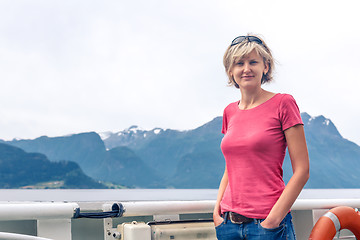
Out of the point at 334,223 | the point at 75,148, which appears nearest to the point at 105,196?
the point at 334,223

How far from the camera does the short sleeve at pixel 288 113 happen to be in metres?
1.78

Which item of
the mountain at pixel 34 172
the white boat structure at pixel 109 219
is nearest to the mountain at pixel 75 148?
the mountain at pixel 34 172

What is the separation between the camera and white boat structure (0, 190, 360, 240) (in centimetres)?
228

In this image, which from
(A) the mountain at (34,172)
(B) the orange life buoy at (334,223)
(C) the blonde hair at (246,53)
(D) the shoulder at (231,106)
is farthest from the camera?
(A) the mountain at (34,172)

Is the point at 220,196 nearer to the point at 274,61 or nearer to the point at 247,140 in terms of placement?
the point at 247,140

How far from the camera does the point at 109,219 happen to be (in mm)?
2566

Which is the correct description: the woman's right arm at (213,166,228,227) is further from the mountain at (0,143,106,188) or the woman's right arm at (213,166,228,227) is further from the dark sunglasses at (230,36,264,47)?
the mountain at (0,143,106,188)

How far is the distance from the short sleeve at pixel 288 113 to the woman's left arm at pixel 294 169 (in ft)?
0.06

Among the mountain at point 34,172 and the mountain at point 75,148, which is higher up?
the mountain at point 75,148

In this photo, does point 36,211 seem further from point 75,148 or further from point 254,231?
point 75,148

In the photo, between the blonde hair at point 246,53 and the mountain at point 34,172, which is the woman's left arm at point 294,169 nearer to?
the blonde hair at point 246,53

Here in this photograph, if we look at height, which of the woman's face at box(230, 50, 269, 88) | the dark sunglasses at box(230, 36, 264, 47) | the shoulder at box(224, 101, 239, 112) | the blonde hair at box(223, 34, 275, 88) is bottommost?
the shoulder at box(224, 101, 239, 112)

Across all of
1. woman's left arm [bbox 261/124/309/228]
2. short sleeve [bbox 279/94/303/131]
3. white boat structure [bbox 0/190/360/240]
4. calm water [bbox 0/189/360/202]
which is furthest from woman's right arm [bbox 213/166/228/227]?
calm water [bbox 0/189/360/202]

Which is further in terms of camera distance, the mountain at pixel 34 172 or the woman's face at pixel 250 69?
the mountain at pixel 34 172
